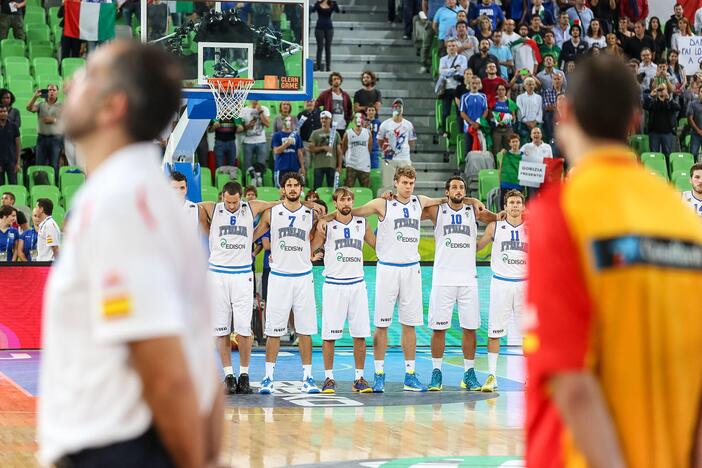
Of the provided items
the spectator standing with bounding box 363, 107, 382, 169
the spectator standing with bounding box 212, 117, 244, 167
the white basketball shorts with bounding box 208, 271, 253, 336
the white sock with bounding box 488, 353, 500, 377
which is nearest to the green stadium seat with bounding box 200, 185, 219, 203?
the spectator standing with bounding box 212, 117, 244, 167

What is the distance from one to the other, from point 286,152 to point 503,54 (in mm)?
4962

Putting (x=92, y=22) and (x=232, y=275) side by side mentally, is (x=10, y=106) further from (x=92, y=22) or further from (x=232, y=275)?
(x=232, y=275)

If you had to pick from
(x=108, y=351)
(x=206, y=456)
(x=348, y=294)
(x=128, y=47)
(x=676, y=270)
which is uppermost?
(x=128, y=47)

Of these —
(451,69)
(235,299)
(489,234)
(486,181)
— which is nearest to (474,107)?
(451,69)

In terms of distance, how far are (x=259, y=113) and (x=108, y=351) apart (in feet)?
53.9

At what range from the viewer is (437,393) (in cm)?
1288

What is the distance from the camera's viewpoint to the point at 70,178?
59.5 ft

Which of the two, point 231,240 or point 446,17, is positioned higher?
point 446,17

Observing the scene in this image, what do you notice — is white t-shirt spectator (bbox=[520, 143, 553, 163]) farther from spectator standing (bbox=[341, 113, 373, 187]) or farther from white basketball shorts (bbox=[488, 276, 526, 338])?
white basketball shorts (bbox=[488, 276, 526, 338])

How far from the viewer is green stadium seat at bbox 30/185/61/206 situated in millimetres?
17531

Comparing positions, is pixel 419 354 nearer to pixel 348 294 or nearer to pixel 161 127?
pixel 348 294

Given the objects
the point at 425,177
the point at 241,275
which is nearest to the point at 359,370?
Result: the point at 241,275

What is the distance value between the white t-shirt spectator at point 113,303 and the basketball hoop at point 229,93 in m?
11.2

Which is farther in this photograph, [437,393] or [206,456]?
[437,393]
